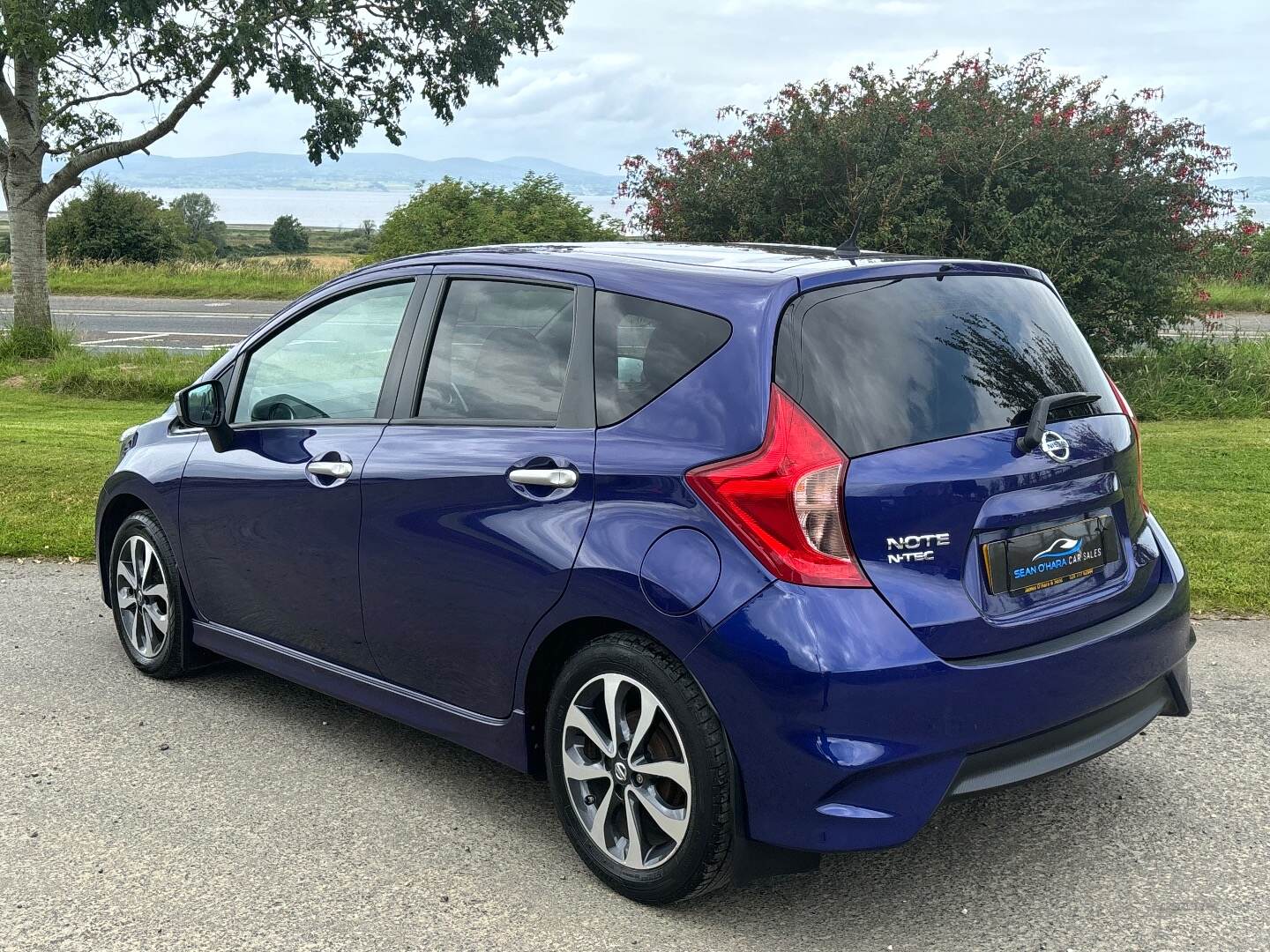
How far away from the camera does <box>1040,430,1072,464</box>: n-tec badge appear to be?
3.38 metres

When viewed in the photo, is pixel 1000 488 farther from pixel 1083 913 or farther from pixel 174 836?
pixel 174 836

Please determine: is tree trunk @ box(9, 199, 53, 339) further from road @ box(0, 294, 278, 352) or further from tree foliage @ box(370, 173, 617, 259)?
tree foliage @ box(370, 173, 617, 259)

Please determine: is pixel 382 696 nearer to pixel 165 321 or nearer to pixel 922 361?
pixel 922 361

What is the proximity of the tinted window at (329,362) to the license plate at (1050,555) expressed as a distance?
2.15 metres

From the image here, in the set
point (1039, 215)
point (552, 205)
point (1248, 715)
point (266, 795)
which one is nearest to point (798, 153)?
point (1039, 215)

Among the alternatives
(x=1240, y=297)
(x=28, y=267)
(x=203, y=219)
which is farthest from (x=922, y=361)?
(x=203, y=219)

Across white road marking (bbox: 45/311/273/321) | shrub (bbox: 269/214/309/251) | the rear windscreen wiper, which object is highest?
shrub (bbox: 269/214/309/251)

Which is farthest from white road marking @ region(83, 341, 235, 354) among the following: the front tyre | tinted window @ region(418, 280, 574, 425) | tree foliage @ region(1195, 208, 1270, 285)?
the front tyre

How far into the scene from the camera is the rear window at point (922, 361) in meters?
3.19

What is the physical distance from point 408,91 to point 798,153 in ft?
23.7

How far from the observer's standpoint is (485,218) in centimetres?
1992

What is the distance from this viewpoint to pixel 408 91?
18.7 metres

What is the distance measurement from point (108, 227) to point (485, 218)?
91.9ft

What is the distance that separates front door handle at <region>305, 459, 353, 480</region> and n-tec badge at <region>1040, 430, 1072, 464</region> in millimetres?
2200
